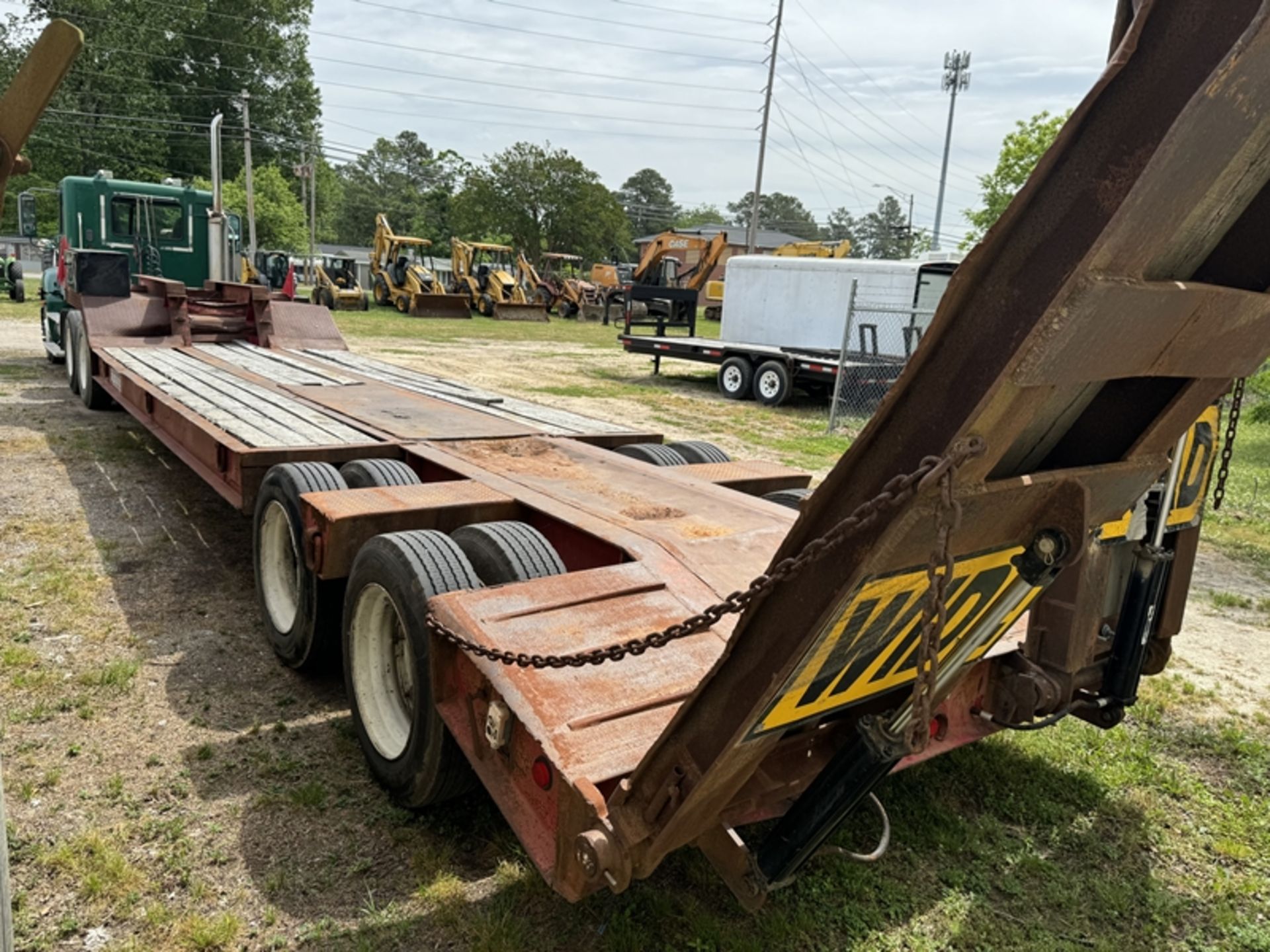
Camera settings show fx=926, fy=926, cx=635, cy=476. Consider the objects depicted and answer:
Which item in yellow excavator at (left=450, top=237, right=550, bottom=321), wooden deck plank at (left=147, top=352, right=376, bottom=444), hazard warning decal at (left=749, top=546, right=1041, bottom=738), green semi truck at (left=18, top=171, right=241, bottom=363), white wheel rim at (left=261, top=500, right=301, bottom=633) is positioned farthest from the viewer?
yellow excavator at (left=450, top=237, right=550, bottom=321)

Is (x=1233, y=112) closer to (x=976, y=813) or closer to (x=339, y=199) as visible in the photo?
(x=976, y=813)

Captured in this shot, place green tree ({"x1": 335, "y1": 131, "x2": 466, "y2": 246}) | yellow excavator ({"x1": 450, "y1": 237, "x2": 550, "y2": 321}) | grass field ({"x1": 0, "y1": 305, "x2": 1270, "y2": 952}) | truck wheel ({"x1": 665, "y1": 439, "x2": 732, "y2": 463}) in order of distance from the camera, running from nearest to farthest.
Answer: grass field ({"x1": 0, "y1": 305, "x2": 1270, "y2": 952})
truck wheel ({"x1": 665, "y1": 439, "x2": 732, "y2": 463})
yellow excavator ({"x1": 450, "y1": 237, "x2": 550, "y2": 321})
green tree ({"x1": 335, "y1": 131, "x2": 466, "y2": 246})

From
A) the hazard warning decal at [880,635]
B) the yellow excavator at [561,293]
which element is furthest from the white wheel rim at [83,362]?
the yellow excavator at [561,293]

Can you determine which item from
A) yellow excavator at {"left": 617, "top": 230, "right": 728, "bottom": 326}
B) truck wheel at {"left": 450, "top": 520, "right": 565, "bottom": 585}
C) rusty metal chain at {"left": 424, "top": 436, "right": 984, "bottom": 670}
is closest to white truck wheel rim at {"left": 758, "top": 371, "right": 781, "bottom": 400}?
truck wheel at {"left": 450, "top": 520, "right": 565, "bottom": 585}

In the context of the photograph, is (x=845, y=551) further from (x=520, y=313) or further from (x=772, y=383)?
(x=520, y=313)

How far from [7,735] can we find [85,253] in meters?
7.74

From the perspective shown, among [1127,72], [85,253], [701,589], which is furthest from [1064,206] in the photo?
[85,253]

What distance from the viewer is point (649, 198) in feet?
425

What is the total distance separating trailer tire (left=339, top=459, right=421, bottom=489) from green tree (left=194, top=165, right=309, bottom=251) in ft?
147

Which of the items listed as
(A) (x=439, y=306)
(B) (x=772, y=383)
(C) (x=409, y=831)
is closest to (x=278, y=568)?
(C) (x=409, y=831)

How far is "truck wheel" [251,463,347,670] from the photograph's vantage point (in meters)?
3.88

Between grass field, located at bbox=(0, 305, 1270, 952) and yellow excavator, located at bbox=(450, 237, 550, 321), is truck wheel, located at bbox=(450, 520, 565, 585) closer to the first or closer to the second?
grass field, located at bbox=(0, 305, 1270, 952)

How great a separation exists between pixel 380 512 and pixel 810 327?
48.5 ft

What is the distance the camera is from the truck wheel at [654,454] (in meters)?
5.20
